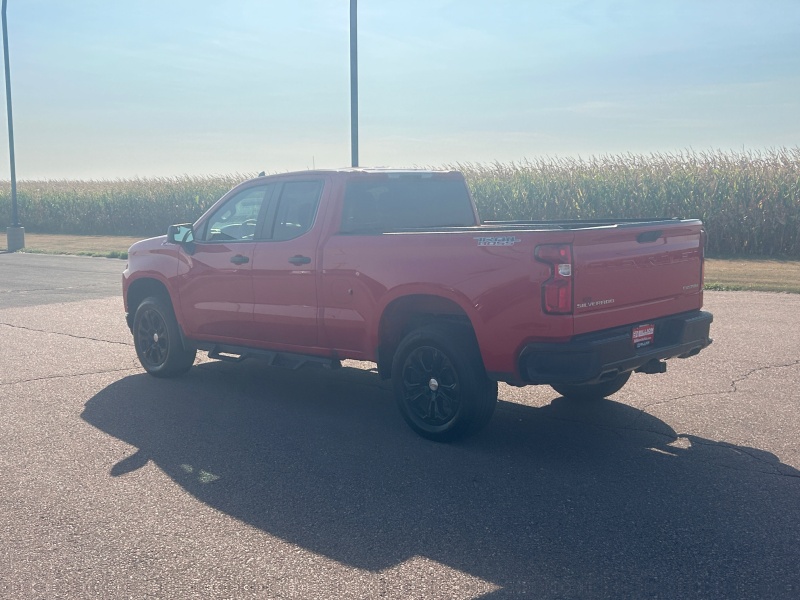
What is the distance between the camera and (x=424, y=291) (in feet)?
20.4

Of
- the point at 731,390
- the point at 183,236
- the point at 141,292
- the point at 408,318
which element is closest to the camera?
the point at 408,318

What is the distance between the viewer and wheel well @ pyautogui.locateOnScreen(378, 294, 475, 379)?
20.8 ft

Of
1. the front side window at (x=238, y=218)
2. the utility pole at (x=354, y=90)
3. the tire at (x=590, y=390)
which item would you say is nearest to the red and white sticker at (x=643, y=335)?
the tire at (x=590, y=390)

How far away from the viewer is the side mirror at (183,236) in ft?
27.2

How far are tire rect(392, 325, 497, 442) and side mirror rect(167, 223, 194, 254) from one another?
109 inches

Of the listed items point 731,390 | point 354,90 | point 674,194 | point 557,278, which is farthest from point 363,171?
point 674,194

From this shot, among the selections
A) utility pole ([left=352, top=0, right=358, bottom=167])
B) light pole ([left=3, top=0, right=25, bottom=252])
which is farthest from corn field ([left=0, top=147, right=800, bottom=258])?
light pole ([left=3, top=0, right=25, bottom=252])

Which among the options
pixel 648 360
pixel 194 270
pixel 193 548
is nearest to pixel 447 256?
pixel 648 360

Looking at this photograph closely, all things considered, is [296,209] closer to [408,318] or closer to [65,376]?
[408,318]

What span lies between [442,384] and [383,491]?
1.19 metres

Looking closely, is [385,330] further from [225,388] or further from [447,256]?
[225,388]

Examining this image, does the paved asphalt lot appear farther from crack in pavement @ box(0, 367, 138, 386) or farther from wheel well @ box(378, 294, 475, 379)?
wheel well @ box(378, 294, 475, 379)

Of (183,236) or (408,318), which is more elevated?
(183,236)

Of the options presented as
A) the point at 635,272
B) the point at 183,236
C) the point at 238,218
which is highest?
the point at 238,218
